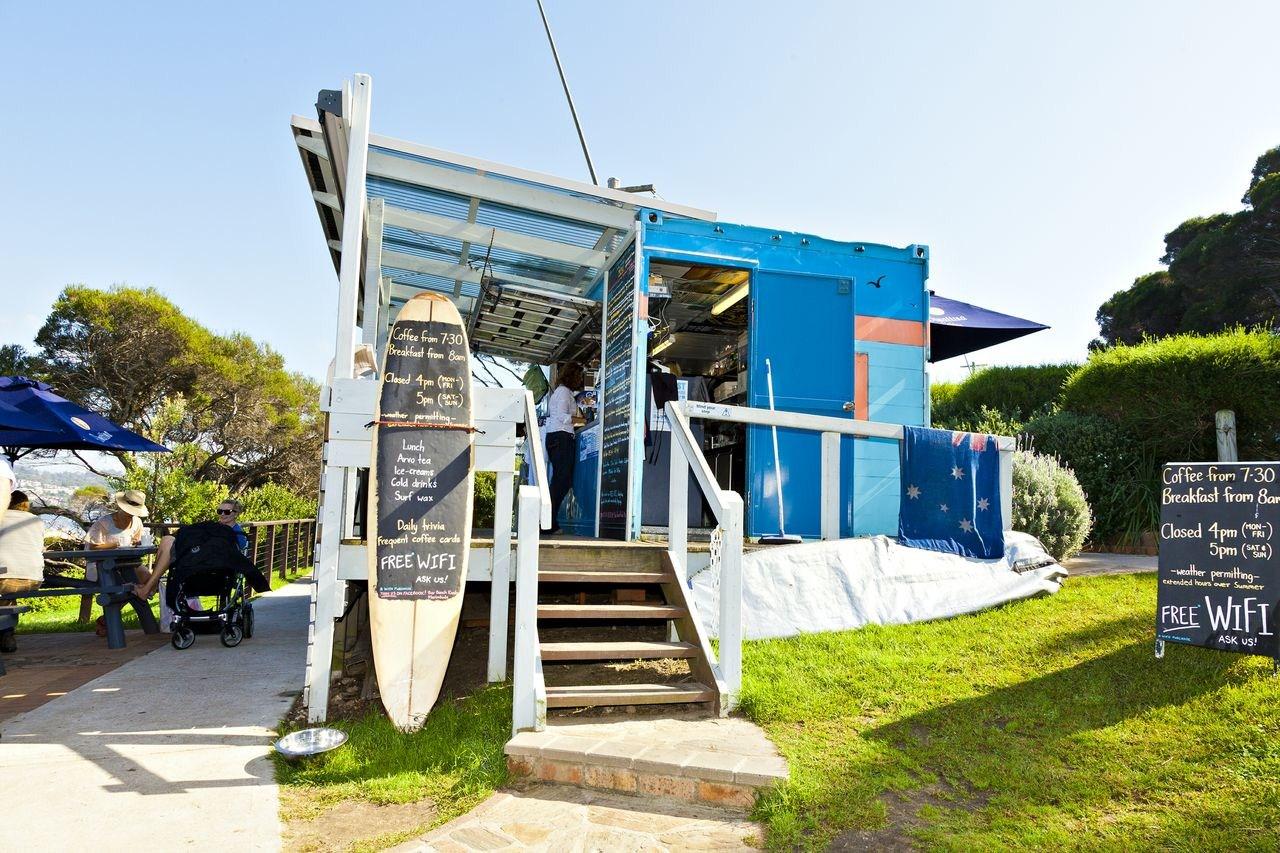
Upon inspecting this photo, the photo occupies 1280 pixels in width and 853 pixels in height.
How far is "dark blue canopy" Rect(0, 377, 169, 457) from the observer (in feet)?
24.7

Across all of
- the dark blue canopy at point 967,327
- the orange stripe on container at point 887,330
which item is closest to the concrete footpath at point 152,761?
the orange stripe on container at point 887,330

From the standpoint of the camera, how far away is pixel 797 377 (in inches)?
279

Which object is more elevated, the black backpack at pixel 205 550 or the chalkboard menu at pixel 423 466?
the chalkboard menu at pixel 423 466

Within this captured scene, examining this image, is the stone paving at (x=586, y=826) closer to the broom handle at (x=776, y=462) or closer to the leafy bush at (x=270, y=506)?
the broom handle at (x=776, y=462)

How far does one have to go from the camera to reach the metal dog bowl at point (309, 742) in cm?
381

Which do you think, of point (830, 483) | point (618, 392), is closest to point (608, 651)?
point (830, 483)

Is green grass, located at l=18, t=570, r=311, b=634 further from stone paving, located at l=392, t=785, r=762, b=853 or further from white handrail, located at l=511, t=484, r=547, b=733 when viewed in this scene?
stone paving, located at l=392, t=785, r=762, b=853

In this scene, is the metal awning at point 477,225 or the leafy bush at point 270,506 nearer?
the metal awning at point 477,225

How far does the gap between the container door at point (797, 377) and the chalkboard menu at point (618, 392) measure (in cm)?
104

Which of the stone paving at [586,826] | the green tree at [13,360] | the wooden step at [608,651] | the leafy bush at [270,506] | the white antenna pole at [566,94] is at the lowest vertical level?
the stone paving at [586,826]

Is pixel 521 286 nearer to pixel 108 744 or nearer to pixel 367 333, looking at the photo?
pixel 367 333

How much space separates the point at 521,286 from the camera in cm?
829

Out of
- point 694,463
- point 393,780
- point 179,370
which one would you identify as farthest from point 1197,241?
point 179,370

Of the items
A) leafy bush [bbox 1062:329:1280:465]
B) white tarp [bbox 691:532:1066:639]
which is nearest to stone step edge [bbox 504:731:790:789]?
white tarp [bbox 691:532:1066:639]
